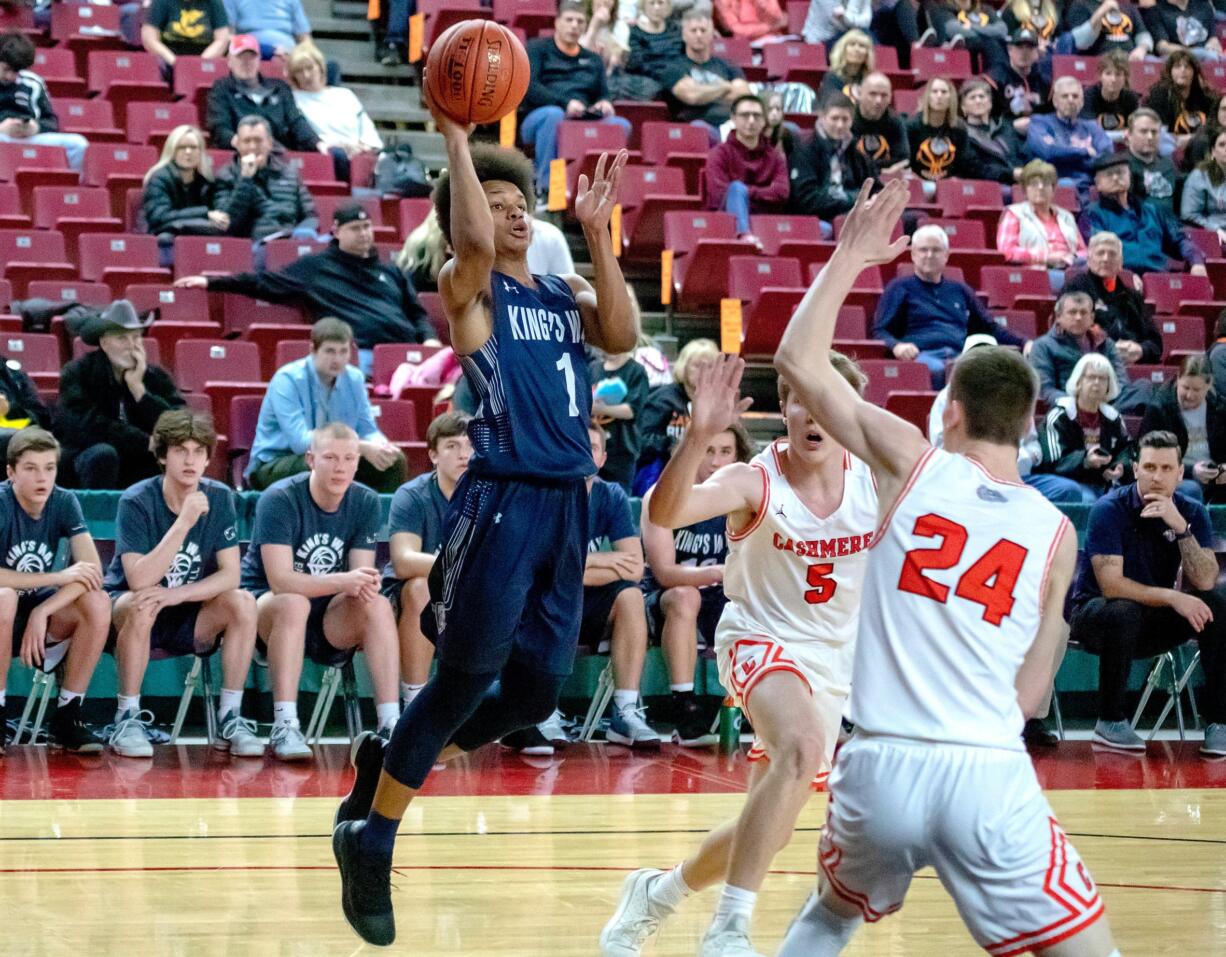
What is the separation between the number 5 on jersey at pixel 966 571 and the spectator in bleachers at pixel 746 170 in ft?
25.9

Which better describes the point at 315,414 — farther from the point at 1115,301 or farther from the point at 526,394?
the point at 1115,301

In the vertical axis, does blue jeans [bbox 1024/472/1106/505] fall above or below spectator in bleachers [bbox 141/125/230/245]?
below

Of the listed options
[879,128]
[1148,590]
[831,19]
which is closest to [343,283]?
[879,128]

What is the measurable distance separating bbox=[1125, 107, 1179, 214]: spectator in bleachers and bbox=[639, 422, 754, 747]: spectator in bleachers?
6094mm

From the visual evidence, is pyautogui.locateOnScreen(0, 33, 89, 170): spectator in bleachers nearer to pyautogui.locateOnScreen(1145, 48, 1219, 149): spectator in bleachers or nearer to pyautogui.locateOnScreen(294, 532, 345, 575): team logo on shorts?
pyautogui.locateOnScreen(294, 532, 345, 575): team logo on shorts

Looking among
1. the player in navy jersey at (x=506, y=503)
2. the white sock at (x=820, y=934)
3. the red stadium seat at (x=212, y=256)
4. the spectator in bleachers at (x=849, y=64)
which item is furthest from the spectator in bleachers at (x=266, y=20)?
the white sock at (x=820, y=934)

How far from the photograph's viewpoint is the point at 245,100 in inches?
422

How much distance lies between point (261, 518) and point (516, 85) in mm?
3625

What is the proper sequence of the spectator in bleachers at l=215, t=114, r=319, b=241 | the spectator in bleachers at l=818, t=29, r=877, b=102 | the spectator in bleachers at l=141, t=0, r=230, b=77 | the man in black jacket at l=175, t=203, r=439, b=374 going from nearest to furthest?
1. the man in black jacket at l=175, t=203, r=439, b=374
2. the spectator in bleachers at l=215, t=114, r=319, b=241
3. the spectator in bleachers at l=141, t=0, r=230, b=77
4. the spectator in bleachers at l=818, t=29, r=877, b=102

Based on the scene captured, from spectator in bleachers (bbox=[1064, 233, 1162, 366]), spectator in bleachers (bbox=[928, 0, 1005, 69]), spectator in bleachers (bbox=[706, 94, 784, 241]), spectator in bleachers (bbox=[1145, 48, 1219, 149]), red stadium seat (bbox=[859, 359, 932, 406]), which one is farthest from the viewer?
spectator in bleachers (bbox=[928, 0, 1005, 69])

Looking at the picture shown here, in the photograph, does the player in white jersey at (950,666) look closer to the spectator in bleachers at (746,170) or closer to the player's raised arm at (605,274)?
the player's raised arm at (605,274)

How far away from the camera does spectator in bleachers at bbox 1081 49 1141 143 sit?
13.2 m

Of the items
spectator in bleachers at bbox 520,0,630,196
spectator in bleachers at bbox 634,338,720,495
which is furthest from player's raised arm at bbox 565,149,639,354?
spectator in bleachers at bbox 520,0,630,196

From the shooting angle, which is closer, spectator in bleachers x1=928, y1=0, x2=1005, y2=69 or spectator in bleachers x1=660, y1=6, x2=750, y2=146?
spectator in bleachers x1=660, y1=6, x2=750, y2=146
